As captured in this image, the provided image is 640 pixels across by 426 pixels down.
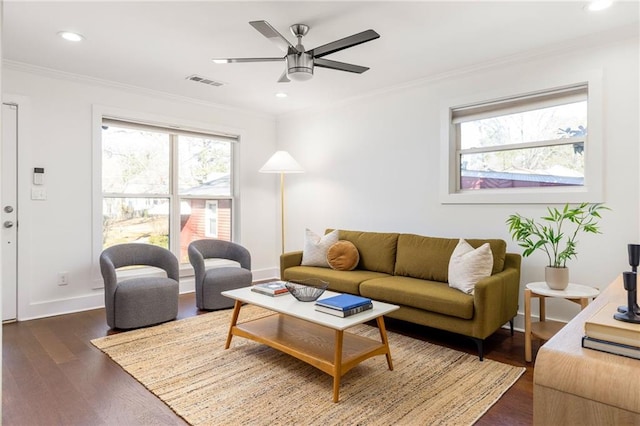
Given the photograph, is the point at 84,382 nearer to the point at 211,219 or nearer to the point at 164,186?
the point at 164,186

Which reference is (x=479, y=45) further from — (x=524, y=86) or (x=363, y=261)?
(x=363, y=261)

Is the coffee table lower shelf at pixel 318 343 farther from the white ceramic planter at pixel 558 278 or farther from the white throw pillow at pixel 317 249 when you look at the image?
the white ceramic planter at pixel 558 278

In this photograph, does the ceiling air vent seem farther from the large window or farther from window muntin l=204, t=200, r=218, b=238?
window muntin l=204, t=200, r=218, b=238

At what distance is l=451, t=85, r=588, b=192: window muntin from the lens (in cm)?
324

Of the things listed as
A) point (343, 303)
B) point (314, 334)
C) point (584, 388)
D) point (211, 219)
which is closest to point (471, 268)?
point (343, 303)

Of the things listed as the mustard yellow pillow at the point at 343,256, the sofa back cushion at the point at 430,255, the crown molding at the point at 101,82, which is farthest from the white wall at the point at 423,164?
the crown molding at the point at 101,82

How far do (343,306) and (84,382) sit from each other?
1.71 m

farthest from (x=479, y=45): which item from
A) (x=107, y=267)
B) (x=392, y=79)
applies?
(x=107, y=267)

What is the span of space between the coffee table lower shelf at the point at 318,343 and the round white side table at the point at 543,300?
1048 millimetres

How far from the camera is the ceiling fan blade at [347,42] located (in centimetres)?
229

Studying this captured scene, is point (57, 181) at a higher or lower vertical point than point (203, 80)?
lower

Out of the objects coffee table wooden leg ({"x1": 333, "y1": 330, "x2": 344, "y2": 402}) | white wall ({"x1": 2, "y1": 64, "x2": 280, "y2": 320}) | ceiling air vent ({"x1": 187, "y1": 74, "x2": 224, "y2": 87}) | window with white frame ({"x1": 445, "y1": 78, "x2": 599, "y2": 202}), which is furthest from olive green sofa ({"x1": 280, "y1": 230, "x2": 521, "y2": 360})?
white wall ({"x1": 2, "y1": 64, "x2": 280, "y2": 320})

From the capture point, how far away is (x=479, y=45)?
10.4ft

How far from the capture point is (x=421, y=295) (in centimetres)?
299
